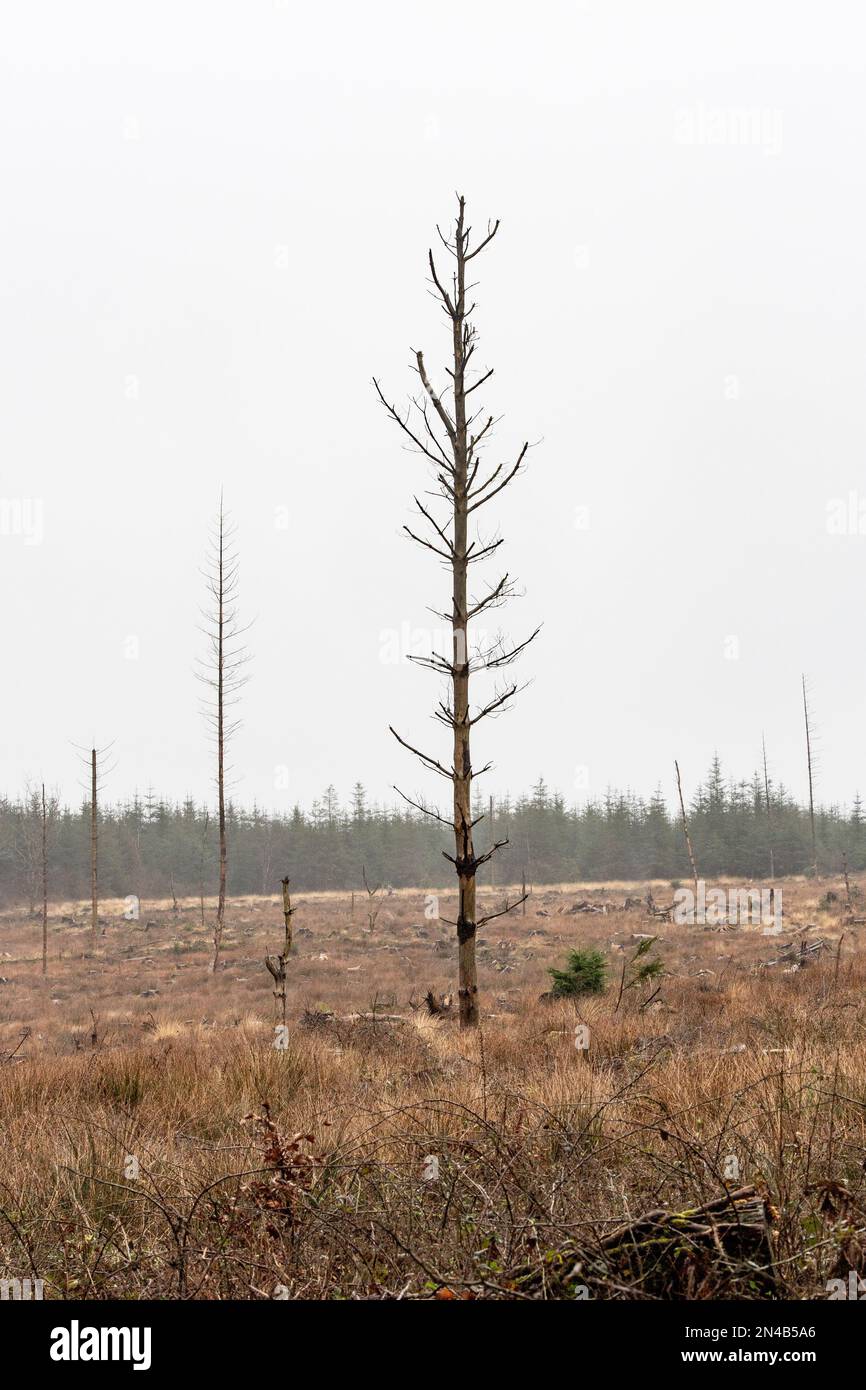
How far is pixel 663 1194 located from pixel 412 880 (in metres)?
69.7

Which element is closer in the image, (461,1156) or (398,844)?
(461,1156)

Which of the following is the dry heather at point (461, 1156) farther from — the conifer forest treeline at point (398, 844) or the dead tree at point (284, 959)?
the conifer forest treeline at point (398, 844)

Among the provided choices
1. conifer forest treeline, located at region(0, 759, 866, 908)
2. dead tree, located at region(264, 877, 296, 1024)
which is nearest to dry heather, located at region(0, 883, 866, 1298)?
dead tree, located at region(264, 877, 296, 1024)

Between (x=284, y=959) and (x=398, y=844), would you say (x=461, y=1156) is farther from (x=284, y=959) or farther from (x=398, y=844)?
(x=398, y=844)

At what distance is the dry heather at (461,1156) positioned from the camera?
2.74 m

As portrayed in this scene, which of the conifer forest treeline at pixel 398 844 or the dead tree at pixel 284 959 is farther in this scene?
the conifer forest treeline at pixel 398 844

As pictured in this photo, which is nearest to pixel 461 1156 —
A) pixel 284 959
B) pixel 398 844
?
pixel 284 959

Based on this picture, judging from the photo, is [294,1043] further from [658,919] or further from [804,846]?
[804,846]

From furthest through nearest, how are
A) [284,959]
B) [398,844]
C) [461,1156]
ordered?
[398,844]
[284,959]
[461,1156]

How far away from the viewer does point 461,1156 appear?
4160 mm

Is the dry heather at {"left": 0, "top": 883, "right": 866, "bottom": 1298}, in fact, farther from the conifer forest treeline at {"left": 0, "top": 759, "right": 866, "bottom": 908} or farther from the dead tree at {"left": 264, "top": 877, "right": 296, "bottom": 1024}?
the conifer forest treeline at {"left": 0, "top": 759, "right": 866, "bottom": 908}

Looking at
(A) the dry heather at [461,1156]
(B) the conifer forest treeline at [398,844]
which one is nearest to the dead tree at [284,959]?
(A) the dry heather at [461,1156]

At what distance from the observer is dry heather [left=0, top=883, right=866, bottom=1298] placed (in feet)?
8.99

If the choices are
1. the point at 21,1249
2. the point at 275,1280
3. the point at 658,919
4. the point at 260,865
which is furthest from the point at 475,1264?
the point at 260,865
